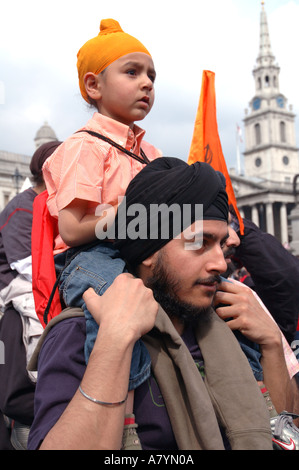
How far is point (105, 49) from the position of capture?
2.18m

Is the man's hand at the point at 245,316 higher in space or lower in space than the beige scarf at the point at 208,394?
higher

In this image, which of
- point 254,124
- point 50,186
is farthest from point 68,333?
point 254,124

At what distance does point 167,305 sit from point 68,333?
0.39 meters

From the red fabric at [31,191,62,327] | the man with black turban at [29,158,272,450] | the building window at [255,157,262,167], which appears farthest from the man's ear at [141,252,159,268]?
the building window at [255,157,262,167]

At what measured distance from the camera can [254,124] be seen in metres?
77.1

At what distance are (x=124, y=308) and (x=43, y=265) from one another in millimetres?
682

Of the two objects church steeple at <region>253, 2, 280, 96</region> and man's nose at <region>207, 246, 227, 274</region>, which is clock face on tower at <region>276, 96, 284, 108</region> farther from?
man's nose at <region>207, 246, 227, 274</region>

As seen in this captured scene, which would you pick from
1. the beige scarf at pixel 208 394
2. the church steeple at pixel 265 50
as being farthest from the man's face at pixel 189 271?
the church steeple at pixel 265 50

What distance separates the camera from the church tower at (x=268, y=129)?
7356 cm

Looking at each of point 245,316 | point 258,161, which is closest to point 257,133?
point 258,161

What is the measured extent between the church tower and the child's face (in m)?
72.2

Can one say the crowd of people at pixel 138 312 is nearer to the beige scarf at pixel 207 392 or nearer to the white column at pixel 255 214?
the beige scarf at pixel 207 392

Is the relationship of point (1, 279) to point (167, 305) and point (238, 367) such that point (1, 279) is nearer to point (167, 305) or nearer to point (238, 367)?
point (167, 305)
